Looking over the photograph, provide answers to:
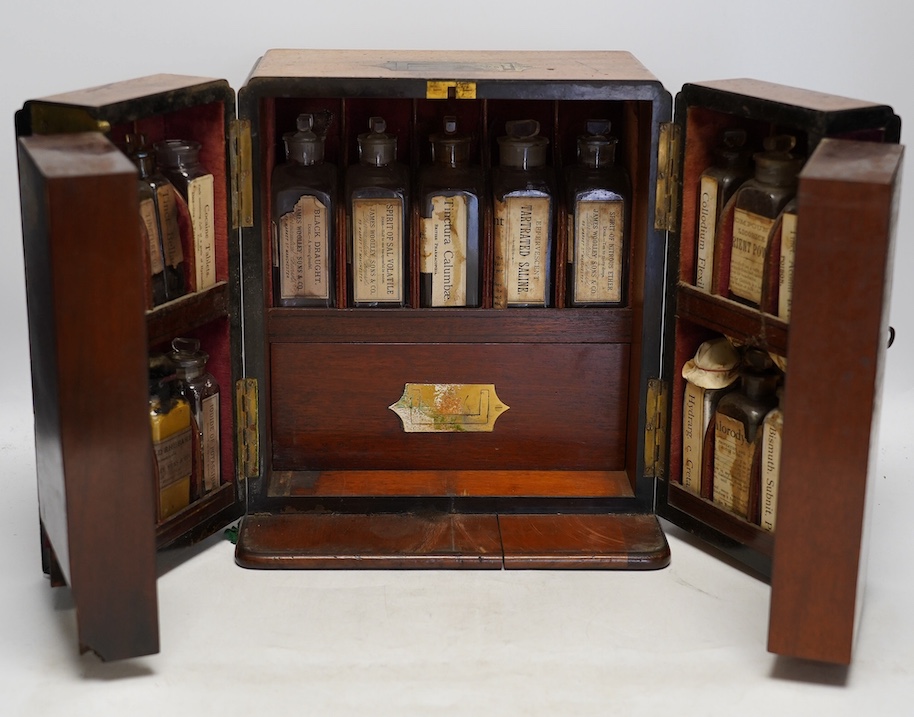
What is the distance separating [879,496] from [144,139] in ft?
5.13

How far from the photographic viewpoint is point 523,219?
2.68 metres

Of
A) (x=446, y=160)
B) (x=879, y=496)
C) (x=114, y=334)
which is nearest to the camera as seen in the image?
(x=114, y=334)

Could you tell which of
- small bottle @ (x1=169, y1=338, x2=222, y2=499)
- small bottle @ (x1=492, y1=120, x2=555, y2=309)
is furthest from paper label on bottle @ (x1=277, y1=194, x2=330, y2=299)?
small bottle @ (x1=492, y1=120, x2=555, y2=309)

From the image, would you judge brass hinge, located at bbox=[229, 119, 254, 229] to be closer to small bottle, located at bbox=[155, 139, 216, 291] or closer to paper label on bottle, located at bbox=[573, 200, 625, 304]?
small bottle, located at bbox=[155, 139, 216, 291]

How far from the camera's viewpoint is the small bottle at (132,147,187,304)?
2402mm

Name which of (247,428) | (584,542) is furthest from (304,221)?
(584,542)

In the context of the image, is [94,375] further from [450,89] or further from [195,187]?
[450,89]

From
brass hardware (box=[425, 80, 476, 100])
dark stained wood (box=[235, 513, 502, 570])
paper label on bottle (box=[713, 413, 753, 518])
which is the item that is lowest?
dark stained wood (box=[235, 513, 502, 570])

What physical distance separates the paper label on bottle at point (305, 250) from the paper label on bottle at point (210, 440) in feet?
0.79

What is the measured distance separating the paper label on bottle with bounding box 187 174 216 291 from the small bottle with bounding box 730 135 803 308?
0.89m

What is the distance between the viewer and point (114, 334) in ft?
6.82

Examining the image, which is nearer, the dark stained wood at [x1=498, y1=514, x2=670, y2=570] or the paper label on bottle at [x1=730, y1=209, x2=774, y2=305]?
the paper label on bottle at [x1=730, y1=209, x2=774, y2=305]

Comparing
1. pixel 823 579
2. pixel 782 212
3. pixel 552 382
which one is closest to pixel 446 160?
pixel 552 382

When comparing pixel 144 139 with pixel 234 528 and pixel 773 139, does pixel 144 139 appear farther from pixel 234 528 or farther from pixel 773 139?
pixel 773 139
